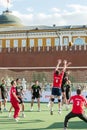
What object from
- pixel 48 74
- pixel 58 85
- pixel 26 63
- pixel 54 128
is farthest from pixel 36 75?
pixel 54 128

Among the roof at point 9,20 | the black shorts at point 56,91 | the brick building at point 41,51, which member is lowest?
the brick building at point 41,51

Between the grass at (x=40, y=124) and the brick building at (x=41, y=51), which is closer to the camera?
the grass at (x=40, y=124)

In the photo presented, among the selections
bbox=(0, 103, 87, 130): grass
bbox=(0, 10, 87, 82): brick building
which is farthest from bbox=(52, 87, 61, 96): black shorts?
bbox=(0, 10, 87, 82): brick building

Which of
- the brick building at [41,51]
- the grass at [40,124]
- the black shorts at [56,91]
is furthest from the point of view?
the brick building at [41,51]

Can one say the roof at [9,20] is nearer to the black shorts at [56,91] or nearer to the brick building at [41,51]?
the brick building at [41,51]

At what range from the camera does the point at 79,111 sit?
11156mm

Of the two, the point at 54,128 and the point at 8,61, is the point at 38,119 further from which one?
the point at 8,61

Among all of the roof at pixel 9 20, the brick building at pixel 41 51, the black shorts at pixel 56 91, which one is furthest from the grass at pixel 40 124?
the roof at pixel 9 20

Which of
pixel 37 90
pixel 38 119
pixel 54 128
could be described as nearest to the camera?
pixel 54 128

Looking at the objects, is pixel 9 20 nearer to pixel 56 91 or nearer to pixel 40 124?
pixel 56 91

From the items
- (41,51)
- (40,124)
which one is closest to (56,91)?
(40,124)

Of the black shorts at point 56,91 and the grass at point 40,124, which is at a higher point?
the black shorts at point 56,91

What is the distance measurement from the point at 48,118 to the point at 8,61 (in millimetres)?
38052

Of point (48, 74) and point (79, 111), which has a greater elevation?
point (79, 111)
